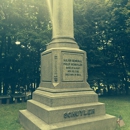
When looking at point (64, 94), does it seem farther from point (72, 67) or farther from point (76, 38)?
point (76, 38)

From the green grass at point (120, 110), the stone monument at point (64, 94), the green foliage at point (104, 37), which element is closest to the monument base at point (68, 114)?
the stone monument at point (64, 94)

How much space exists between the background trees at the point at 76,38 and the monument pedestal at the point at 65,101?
22.1ft

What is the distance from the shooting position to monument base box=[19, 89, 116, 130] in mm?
5438

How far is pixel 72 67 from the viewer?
6867 mm

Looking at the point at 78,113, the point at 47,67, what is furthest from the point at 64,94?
the point at 47,67

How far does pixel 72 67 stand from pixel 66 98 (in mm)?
1370

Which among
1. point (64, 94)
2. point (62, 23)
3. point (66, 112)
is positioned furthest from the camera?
point (62, 23)

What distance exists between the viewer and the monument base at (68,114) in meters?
5.44

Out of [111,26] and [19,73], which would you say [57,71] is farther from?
[111,26]

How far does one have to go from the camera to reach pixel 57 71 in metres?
6.50

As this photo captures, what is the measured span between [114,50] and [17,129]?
48.6 ft

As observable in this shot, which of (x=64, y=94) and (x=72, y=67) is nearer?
(x=64, y=94)

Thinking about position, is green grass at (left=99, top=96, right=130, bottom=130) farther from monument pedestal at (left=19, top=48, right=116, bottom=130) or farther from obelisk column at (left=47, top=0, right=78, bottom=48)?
obelisk column at (left=47, top=0, right=78, bottom=48)

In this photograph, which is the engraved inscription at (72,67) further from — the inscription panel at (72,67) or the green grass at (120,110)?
the green grass at (120,110)
